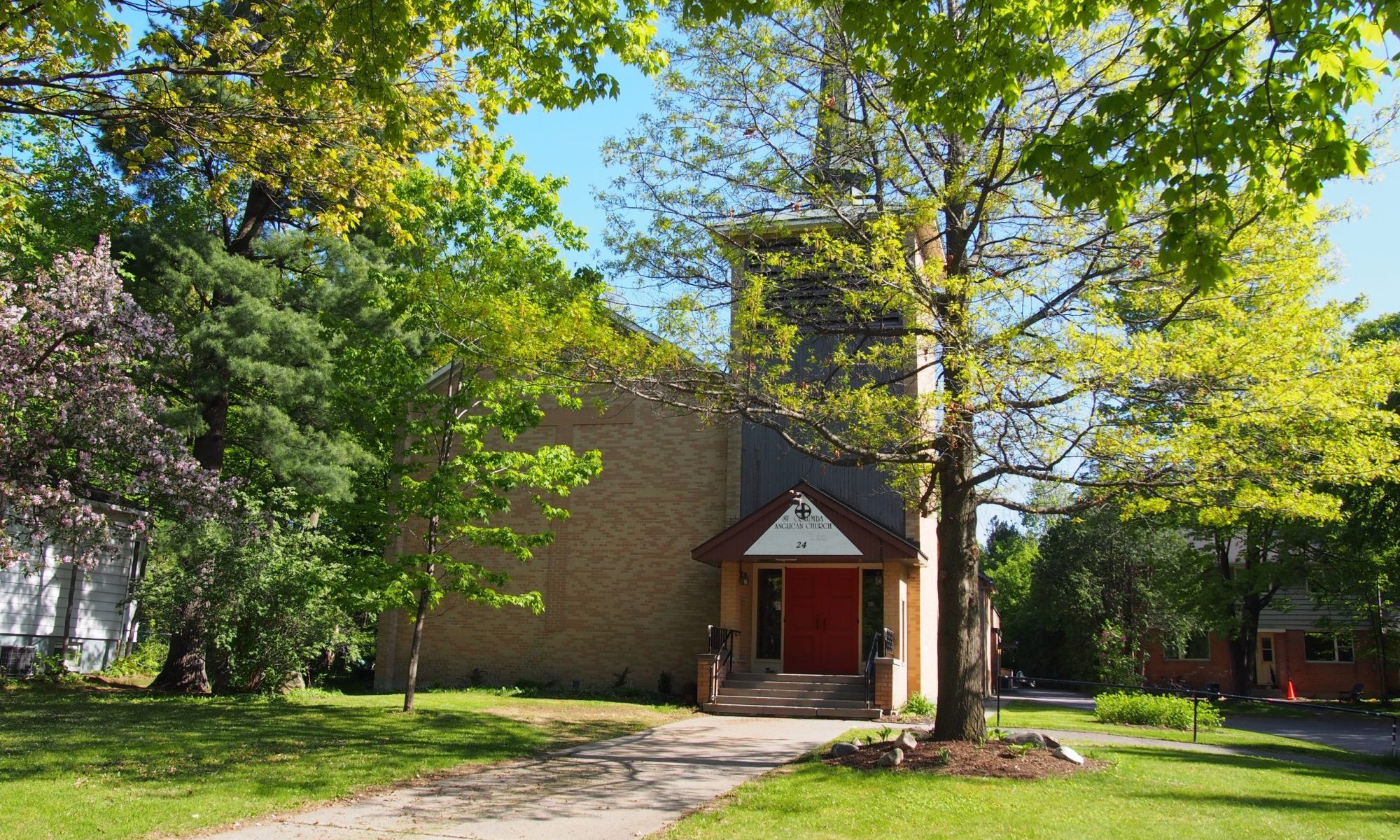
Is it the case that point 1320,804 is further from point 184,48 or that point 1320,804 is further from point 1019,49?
point 184,48

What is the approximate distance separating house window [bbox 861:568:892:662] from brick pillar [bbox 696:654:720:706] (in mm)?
3539

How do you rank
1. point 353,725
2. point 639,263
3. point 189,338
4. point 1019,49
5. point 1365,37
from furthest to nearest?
point 189,338 → point 353,725 → point 639,263 → point 1019,49 → point 1365,37

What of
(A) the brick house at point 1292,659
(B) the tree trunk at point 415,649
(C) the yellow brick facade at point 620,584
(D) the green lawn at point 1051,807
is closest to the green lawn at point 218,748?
(B) the tree trunk at point 415,649

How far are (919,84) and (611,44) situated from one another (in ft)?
8.87

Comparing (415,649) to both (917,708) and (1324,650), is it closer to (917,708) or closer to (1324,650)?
(917,708)

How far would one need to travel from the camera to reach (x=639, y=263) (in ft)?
40.1

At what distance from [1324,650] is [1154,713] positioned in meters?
27.5

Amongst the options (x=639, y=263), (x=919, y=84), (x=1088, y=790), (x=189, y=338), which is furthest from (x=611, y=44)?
(x=189, y=338)

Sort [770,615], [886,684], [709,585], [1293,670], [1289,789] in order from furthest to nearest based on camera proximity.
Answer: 1. [1293,670]
2. [709,585]
3. [770,615]
4. [886,684]
5. [1289,789]

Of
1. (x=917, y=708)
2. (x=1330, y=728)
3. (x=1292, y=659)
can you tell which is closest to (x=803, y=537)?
(x=917, y=708)

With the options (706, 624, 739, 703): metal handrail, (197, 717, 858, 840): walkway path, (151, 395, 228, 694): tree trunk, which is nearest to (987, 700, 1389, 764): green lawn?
(706, 624, 739, 703): metal handrail

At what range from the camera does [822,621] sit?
2009 cm

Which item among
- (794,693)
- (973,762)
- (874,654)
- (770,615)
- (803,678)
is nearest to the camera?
(973,762)

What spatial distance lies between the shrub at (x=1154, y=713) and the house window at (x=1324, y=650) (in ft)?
80.3
